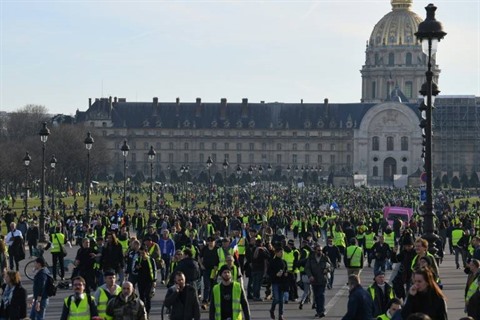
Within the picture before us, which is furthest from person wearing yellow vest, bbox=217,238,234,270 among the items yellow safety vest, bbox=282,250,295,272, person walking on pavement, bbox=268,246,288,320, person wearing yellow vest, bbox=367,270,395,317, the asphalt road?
person wearing yellow vest, bbox=367,270,395,317

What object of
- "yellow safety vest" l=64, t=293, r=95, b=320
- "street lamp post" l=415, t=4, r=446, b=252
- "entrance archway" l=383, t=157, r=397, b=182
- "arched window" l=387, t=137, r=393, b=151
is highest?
"arched window" l=387, t=137, r=393, b=151

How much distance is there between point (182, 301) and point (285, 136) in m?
132

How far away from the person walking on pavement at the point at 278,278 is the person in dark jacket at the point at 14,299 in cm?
574

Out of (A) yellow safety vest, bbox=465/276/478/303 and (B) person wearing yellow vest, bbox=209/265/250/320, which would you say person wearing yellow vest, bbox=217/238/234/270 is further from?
(B) person wearing yellow vest, bbox=209/265/250/320

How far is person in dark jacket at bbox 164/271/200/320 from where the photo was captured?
1519 cm

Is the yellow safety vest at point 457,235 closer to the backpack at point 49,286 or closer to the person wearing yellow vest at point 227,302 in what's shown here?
the backpack at point 49,286

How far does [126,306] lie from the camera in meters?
14.2

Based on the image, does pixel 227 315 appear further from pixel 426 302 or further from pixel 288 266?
pixel 288 266

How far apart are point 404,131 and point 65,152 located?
176 feet

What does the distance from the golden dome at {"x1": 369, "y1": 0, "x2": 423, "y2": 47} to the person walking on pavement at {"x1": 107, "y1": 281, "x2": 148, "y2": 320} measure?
157m

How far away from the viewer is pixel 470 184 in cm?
11488

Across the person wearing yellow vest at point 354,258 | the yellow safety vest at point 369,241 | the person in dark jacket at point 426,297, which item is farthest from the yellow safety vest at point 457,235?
the person in dark jacket at point 426,297


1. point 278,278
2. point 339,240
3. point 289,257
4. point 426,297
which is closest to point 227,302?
point 426,297

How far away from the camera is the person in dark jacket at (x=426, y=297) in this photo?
1181cm
